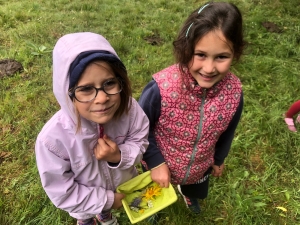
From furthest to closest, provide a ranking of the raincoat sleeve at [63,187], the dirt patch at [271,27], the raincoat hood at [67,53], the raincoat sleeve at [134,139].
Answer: the dirt patch at [271,27] < the raincoat sleeve at [134,139] < the raincoat sleeve at [63,187] < the raincoat hood at [67,53]

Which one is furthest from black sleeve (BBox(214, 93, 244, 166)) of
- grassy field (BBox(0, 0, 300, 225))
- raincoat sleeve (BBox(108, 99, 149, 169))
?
grassy field (BBox(0, 0, 300, 225))

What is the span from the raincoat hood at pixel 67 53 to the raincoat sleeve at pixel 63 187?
8.8 inches

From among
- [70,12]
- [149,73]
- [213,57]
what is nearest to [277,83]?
[149,73]

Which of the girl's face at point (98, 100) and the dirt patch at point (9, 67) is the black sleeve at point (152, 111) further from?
the dirt patch at point (9, 67)

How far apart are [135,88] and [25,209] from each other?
178 centimetres

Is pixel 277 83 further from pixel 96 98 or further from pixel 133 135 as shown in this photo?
pixel 96 98

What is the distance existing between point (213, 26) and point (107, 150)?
0.74 m

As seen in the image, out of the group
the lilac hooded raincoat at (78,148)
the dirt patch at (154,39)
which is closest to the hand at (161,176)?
the lilac hooded raincoat at (78,148)

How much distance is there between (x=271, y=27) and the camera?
186 inches

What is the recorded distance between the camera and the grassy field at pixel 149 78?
2.40 metres

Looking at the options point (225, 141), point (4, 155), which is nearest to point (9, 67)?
point (4, 155)

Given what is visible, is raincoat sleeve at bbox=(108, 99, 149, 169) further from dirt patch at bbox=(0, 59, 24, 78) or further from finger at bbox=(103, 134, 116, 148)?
dirt patch at bbox=(0, 59, 24, 78)

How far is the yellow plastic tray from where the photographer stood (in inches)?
67.5

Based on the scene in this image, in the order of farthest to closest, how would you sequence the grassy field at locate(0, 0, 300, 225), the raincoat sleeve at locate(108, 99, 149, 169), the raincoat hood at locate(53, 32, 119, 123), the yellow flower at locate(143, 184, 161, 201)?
the grassy field at locate(0, 0, 300, 225) → the yellow flower at locate(143, 184, 161, 201) → the raincoat sleeve at locate(108, 99, 149, 169) → the raincoat hood at locate(53, 32, 119, 123)
